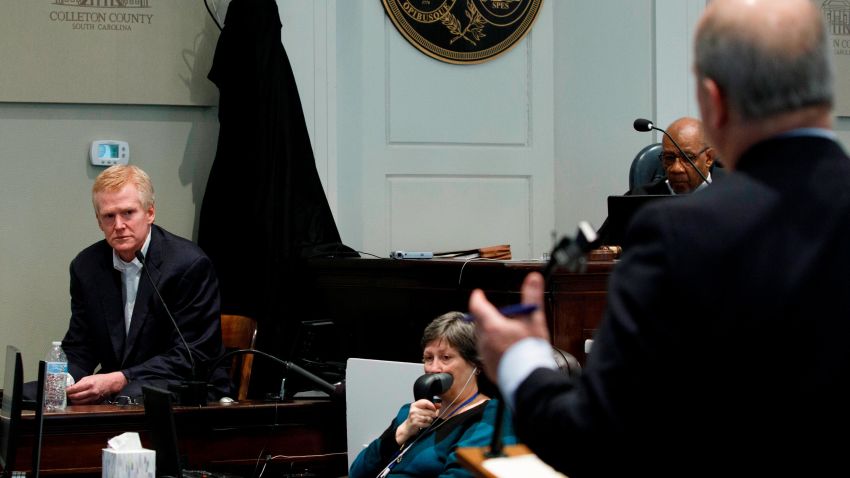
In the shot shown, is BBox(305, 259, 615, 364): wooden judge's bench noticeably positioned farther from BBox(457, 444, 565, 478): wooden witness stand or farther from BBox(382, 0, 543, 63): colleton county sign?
BBox(457, 444, 565, 478): wooden witness stand

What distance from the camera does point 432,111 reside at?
6.18m

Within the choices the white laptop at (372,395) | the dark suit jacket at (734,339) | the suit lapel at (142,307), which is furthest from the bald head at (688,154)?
the dark suit jacket at (734,339)

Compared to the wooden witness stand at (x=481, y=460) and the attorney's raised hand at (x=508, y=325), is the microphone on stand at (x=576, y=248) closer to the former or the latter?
the attorney's raised hand at (x=508, y=325)

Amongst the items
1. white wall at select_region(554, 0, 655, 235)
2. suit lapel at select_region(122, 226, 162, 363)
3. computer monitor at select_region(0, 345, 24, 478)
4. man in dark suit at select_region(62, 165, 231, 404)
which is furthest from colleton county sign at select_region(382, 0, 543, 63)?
computer monitor at select_region(0, 345, 24, 478)

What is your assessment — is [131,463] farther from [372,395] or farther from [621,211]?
[621,211]

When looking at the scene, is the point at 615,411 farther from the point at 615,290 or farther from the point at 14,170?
the point at 14,170

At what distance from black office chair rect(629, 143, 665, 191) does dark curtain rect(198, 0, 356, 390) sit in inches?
57.2

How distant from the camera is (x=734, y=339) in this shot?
125 cm

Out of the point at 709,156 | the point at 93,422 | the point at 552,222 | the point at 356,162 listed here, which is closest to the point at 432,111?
the point at 356,162

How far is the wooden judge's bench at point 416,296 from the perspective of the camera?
4.20m

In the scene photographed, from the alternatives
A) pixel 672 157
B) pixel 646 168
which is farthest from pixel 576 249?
pixel 646 168

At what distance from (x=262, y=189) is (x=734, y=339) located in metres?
4.11

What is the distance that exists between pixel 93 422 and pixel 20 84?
2.46 metres

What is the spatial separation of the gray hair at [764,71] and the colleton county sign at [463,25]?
485 cm
